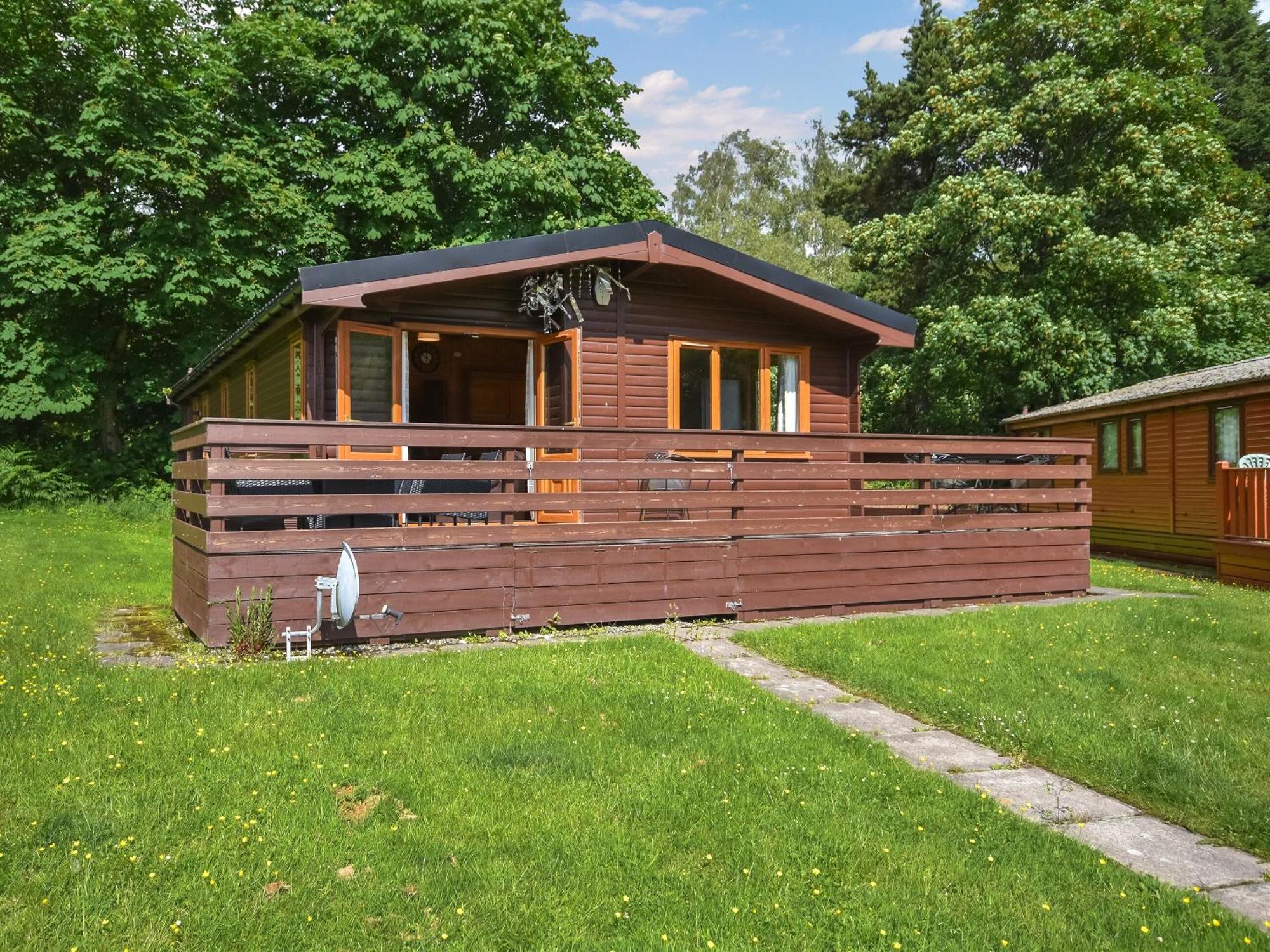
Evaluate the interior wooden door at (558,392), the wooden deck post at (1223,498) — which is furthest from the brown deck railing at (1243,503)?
the interior wooden door at (558,392)

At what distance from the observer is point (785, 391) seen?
11.3 m

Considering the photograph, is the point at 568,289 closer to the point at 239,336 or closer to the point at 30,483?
the point at 239,336

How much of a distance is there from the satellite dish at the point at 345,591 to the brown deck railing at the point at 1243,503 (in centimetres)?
1045

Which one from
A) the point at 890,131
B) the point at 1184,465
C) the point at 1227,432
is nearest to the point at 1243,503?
the point at 1227,432

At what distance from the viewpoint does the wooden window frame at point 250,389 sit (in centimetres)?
1412

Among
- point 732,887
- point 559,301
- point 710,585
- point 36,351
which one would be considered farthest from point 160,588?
point 36,351

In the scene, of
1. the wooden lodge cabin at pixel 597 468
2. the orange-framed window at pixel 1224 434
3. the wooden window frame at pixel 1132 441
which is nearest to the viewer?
the wooden lodge cabin at pixel 597 468

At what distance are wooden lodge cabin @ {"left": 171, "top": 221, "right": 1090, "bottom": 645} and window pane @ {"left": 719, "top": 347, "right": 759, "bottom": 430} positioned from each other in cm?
2

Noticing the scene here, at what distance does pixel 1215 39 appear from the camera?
1201 inches

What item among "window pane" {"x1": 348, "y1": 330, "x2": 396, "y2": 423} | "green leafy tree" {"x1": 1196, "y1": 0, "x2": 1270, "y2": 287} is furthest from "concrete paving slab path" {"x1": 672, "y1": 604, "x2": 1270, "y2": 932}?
"green leafy tree" {"x1": 1196, "y1": 0, "x2": 1270, "y2": 287}

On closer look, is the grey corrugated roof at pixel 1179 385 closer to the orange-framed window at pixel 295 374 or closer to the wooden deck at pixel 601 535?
the wooden deck at pixel 601 535

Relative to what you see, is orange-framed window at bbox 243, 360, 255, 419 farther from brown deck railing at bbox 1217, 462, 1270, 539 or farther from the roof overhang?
brown deck railing at bbox 1217, 462, 1270, 539

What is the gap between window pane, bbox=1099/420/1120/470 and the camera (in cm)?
1716

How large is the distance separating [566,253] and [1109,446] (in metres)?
12.5
